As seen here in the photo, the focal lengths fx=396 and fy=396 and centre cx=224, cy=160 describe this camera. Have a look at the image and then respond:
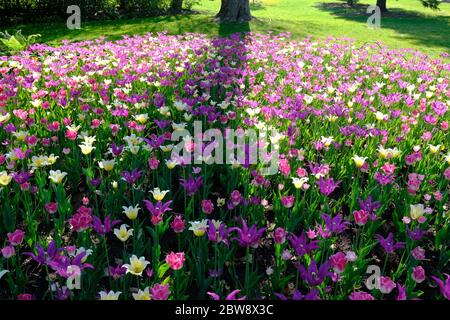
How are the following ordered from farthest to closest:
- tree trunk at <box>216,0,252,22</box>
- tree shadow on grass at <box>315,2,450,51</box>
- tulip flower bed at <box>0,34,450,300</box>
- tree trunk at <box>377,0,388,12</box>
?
tree trunk at <box>377,0,388,12</box> → tree shadow on grass at <box>315,2,450,51</box> → tree trunk at <box>216,0,252,22</box> → tulip flower bed at <box>0,34,450,300</box>

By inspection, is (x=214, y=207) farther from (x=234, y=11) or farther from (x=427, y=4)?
(x=427, y=4)

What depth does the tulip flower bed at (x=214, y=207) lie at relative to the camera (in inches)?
86.6

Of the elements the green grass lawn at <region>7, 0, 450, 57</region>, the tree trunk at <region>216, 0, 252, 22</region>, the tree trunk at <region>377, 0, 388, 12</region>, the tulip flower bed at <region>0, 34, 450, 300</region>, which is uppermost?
the tree trunk at <region>377, 0, 388, 12</region>

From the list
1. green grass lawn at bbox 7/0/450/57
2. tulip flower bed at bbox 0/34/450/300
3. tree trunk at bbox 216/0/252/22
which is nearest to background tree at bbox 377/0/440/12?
green grass lawn at bbox 7/0/450/57

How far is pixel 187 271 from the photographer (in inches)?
100

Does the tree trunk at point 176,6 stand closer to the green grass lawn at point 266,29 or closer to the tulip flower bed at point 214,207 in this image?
the green grass lawn at point 266,29

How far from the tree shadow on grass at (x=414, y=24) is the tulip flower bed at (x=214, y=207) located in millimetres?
11397

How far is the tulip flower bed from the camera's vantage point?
2199mm

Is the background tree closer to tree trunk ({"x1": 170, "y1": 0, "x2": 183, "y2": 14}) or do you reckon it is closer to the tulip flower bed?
tree trunk ({"x1": 170, "y1": 0, "x2": 183, "y2": 14})

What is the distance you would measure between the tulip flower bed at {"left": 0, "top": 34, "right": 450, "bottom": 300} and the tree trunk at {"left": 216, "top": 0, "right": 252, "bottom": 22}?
32.1ft

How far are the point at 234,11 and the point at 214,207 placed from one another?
13.4m

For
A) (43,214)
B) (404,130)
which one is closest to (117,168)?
(43,214)

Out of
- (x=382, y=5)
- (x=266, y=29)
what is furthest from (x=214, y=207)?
(x=382, y=5)
